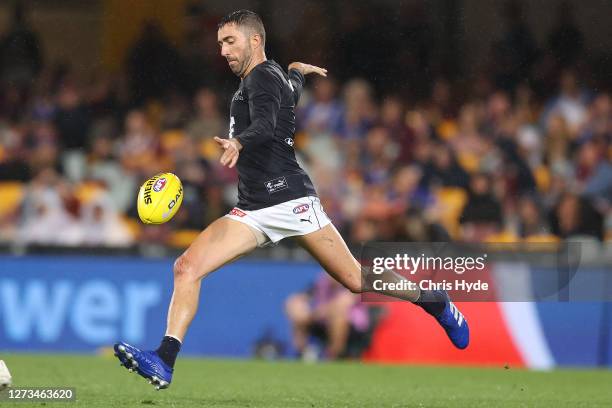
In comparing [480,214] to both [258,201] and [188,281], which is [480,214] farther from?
[188,281]

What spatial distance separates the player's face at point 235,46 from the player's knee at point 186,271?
4.17 ft

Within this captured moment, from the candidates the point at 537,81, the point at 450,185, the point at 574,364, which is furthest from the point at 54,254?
the point at 537,81

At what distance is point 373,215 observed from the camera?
13.9 meters

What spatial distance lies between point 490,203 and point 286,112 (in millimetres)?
6691

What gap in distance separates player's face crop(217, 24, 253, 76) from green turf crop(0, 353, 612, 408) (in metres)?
2.22

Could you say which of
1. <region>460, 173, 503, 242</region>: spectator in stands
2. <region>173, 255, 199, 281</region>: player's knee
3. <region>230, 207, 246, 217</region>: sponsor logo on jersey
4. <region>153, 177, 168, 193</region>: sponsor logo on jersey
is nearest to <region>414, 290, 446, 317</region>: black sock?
<region>230, 207, 246, 217</region>: sponsor logo on jersey

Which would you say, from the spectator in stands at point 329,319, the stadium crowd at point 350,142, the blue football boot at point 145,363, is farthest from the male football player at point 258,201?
the stadium crowd at point 350,142

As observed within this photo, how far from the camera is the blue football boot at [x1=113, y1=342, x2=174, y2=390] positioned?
6.73 metres

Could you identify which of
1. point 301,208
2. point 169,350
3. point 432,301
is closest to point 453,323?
point 432,301

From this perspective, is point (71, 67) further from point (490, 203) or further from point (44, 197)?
point (490, 203)

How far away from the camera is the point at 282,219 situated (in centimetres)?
756

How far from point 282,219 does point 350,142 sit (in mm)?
8060

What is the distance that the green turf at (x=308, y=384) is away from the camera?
798 centimetres

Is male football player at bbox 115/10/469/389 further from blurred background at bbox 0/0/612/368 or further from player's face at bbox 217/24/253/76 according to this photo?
blurred background at bbox 0/0/612/368
